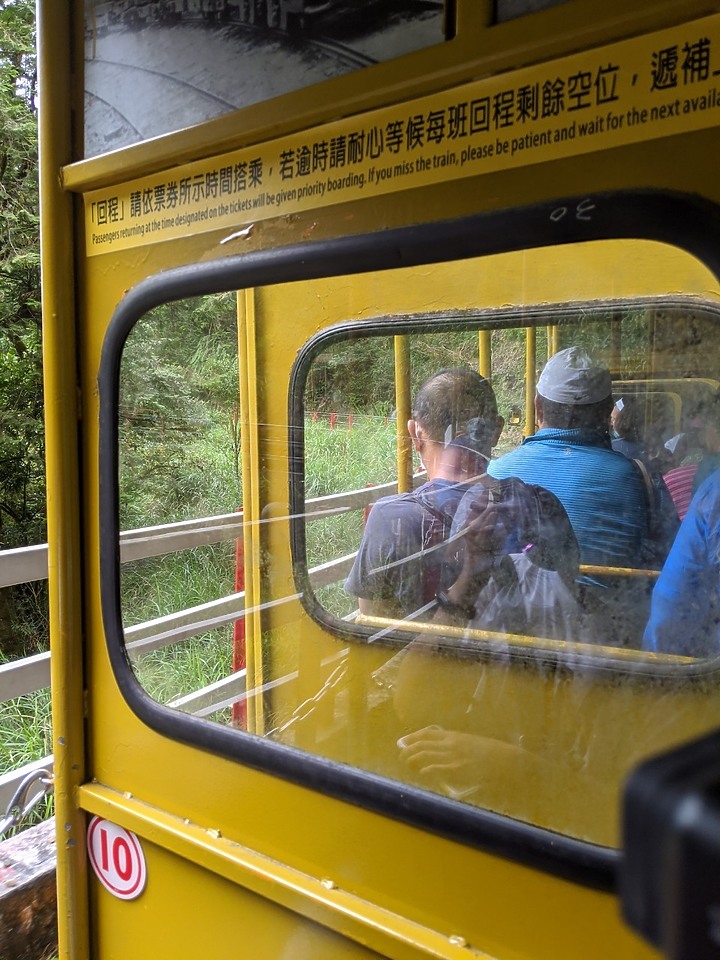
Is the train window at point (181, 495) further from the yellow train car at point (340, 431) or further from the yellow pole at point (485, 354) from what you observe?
the yellow pole at point (485, 354)

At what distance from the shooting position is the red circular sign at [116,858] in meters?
1.60

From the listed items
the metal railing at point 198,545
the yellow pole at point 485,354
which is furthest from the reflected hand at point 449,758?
the yellow pole at point 485,354

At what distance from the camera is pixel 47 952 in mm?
2521

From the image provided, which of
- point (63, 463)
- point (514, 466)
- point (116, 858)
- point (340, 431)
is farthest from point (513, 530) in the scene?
point (116, 858)

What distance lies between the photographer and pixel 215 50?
133cm

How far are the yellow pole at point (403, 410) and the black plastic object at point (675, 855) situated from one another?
4.08ft

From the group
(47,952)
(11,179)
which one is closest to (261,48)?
(47,952)

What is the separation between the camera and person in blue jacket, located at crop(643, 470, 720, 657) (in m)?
1.16

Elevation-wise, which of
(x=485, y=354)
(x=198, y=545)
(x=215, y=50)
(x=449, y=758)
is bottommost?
(x=449, y=758)

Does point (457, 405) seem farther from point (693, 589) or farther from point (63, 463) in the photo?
point (63, 463)

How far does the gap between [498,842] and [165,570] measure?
3.04 ft

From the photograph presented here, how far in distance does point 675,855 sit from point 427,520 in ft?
4.06

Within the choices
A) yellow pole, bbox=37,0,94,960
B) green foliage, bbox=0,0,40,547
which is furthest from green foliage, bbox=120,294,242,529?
green foliage, bbox=0,0,40,547

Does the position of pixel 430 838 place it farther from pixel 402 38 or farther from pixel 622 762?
pixel 402 38
